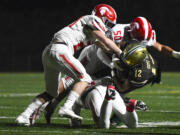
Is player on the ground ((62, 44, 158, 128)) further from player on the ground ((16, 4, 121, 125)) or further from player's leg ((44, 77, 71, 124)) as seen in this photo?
player's leg ((44, 77, 71, 124))

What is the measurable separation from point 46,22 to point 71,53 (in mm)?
23489

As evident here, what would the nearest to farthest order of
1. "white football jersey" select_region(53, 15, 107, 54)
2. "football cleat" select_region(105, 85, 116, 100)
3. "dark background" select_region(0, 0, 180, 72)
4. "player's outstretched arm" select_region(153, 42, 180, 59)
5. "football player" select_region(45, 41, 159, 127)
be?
"football cleat" select_region(105, 85, 116, 100) → "football player" select_region(45, 41, 159, 127) → "white football jersey" select_region(53, 15, 107, 54) → "player's outstretched arm" select_region(153, 42, 180, 59) → "dark background" select_region(0, 0, 180, 72)

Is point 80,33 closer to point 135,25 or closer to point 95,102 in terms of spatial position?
point 135,25

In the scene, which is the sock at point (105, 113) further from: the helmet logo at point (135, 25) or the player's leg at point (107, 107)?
the helmet logo at point (135, 25)

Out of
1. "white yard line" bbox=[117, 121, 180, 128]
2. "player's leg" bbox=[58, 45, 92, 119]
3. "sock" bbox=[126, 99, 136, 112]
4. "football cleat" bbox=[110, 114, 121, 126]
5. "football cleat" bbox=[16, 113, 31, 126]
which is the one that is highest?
"player's leg" bbox=[58, 45, 92, 119]

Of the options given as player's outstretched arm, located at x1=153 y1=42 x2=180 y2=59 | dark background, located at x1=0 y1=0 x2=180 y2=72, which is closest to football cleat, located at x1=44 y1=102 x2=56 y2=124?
player's outstretched arm, located at x1=153 y1=42 x2=180 y2=59

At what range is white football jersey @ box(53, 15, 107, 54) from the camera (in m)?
6.03

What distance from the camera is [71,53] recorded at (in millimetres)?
5988

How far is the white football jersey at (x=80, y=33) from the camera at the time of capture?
19.8 feet

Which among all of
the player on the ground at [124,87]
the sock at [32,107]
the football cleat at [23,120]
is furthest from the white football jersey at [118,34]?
the football cleat at [23,120]

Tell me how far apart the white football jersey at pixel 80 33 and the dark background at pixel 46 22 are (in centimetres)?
1974

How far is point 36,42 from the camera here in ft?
92.5

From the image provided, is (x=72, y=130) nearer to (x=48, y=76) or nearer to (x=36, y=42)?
(x=48, y=76)

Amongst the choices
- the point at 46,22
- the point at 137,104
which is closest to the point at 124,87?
the point at 137,104
